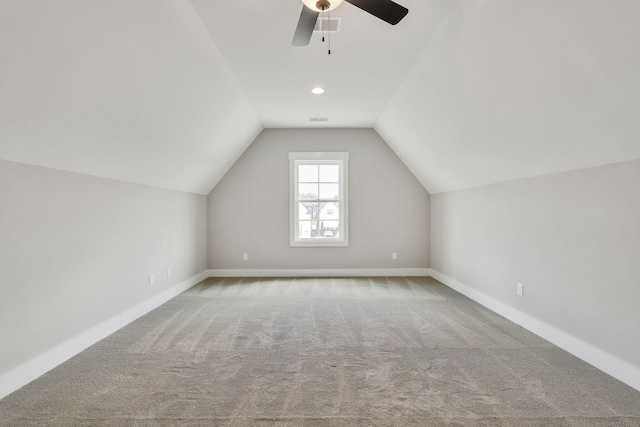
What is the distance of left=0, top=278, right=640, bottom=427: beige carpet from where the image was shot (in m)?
1.97

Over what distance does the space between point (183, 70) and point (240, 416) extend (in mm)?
2655

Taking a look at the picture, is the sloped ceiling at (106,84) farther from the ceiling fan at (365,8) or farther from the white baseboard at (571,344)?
the white baseboard at (571,344)

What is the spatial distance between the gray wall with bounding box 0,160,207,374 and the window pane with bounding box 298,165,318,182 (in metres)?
2.53

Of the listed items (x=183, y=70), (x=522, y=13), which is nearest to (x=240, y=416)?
(x=183, y=70)

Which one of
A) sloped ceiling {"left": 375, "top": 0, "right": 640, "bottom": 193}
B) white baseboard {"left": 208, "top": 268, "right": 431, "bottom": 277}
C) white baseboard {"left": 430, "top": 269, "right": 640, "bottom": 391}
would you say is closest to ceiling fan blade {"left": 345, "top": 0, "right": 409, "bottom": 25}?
sloped ceiling {"left": 375, "top": 0, "right": 640, "bottom": 193}

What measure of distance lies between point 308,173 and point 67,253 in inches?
159

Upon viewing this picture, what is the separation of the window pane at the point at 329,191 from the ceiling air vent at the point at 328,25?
140 inches

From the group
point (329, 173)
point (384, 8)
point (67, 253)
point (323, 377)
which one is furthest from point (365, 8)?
point (329, 173)

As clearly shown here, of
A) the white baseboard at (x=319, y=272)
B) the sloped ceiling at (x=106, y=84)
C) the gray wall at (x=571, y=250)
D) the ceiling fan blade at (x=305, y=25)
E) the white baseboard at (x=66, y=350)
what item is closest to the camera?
the sloped ceiling at (x=106, y=84)

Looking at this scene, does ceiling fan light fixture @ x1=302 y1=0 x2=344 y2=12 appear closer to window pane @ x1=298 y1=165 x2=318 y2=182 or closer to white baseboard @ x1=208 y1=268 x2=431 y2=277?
window pane @ x1=298 y1=165 x2=318 y2=182

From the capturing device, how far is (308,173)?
6.25m

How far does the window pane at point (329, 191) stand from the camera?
624cm

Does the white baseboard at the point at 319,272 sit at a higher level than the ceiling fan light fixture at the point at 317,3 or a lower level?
lower

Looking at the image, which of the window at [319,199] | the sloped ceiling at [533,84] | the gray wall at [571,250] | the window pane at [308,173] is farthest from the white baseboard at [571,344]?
the window pane at [308,173]
